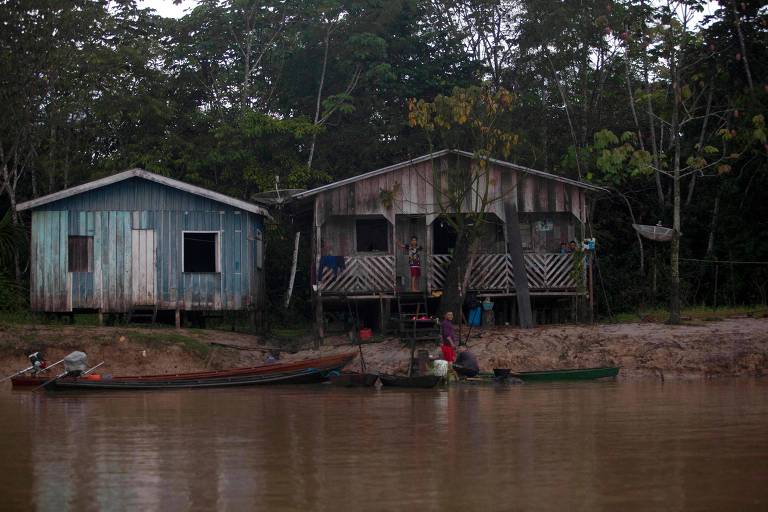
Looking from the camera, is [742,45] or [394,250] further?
[742,45]

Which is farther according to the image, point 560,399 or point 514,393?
point 514,393

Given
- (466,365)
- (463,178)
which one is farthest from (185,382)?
(463,178)

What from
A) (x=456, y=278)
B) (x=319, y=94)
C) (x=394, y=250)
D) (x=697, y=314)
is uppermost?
(x=319, y=94)

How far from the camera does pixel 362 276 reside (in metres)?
26.8

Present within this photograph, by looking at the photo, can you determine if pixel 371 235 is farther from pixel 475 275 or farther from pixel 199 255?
pixel 199 255

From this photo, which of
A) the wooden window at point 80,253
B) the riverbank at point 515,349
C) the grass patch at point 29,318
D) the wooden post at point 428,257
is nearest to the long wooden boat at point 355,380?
the riverbank at point 515,349

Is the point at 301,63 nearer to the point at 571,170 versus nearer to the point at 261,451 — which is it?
the point at 571,170

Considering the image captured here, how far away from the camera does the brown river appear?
9.77 m

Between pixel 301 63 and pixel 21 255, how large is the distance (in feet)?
41.4

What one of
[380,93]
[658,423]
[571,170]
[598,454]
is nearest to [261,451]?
[598,454]

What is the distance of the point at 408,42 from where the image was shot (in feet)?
125

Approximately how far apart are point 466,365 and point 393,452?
32.3ft

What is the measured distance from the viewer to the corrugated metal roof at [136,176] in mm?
26688

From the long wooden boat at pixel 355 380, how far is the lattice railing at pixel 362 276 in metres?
5.09
